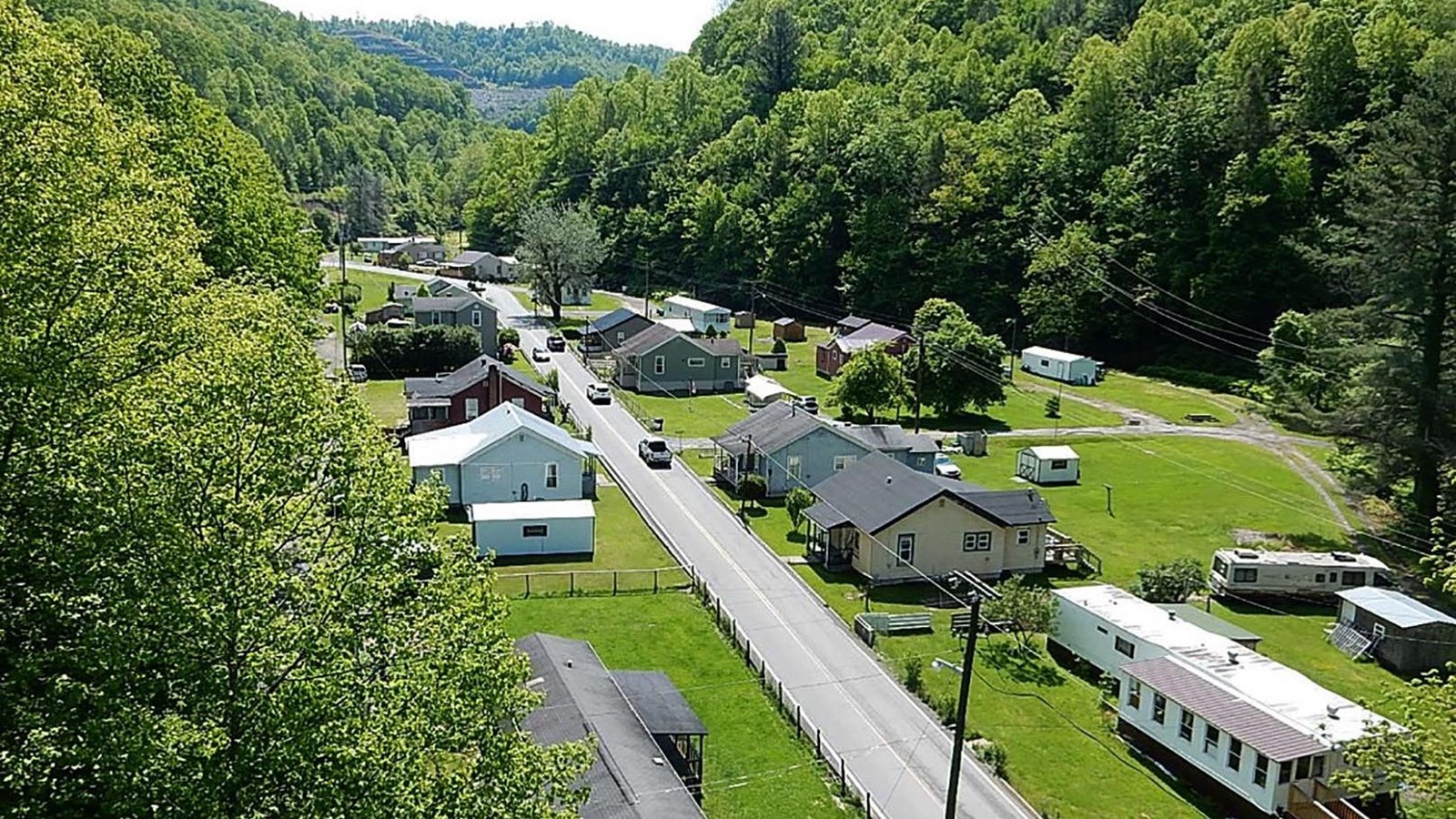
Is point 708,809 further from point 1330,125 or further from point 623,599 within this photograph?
point 1330,125

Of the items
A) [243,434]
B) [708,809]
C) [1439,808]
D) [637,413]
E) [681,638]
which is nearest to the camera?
[243,434]

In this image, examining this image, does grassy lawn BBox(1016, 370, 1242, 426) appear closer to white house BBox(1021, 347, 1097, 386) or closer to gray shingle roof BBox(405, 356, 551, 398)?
white house BBox(1021, 347, 1097, 386)

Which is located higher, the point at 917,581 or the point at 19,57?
the point at 19,57

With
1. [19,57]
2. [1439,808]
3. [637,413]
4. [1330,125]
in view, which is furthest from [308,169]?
[1439,808]

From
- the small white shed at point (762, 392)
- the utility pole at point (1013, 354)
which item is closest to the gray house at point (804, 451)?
the small white shed at point (762, 392)

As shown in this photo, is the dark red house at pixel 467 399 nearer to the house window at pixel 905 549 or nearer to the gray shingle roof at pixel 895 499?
the gray shingle roof at pixel 895 499
